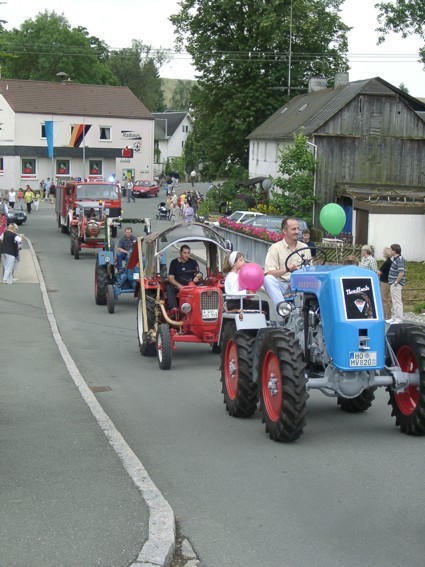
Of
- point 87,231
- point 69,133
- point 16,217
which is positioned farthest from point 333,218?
point 69,133

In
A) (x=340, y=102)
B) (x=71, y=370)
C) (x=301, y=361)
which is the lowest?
(x=71, y=370)

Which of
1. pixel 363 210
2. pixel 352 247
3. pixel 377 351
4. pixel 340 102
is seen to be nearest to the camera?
pixel 377 351

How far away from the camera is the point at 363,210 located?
3606 cm

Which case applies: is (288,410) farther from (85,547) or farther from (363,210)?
(363,210)

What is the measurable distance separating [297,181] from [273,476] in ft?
131

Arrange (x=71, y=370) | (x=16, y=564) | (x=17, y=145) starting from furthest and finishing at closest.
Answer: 1. (x=17, y=145)
2. (x=71, y=370)
3. (x=16, y=564)

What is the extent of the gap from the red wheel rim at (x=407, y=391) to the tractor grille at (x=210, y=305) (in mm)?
5741

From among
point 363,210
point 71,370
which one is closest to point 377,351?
point 71,370

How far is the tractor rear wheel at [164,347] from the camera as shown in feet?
49.4

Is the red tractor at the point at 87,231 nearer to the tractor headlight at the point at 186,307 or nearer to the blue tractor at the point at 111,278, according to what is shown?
the blue tractor at the point at 111,278

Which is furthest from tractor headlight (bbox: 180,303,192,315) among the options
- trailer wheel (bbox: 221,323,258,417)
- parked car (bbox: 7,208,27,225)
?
parked car (bbox: 7,208,27,225)

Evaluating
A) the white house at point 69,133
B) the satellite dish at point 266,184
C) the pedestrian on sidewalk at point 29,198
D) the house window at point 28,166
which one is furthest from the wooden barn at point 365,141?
the house window at point 28,166

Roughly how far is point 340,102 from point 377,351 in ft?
140

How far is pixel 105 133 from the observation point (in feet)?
269
